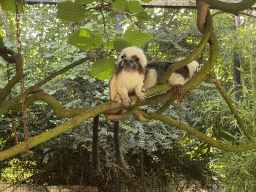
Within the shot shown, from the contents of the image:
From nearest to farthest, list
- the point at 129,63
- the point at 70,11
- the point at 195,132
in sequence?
the point at 70,11 → the point at 195,132 → the point at 129,63

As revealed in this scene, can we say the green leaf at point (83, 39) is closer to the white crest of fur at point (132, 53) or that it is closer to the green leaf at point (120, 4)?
the green leaf at point (120, 4)

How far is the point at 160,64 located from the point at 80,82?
4.85 ft

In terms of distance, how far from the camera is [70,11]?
897 mm

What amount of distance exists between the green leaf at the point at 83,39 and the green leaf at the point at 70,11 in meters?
0.06

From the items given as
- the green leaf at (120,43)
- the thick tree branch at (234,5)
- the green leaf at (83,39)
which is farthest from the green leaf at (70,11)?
the thick tree branch at (234,5)

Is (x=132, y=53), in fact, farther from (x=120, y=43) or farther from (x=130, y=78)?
(x=120, y=43)

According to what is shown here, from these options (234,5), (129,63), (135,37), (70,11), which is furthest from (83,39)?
(234,5)

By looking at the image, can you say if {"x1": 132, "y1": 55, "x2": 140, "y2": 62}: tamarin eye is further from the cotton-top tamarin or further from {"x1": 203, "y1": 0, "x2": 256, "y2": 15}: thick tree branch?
{"x1": 203, "y1": 0, "x2": 256, "y2": 15}: thick tree branch

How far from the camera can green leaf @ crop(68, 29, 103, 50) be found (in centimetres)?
94

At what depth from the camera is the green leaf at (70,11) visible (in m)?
0.88

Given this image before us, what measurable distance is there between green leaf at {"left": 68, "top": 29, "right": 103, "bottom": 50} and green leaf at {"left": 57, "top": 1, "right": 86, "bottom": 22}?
56 mm

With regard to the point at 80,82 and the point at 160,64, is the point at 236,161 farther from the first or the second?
the point at 80,82

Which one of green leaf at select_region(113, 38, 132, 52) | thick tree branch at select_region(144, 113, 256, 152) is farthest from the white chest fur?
green leaf at select_region(113, 38, 132, 52)

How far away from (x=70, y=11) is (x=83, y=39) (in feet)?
0.37
